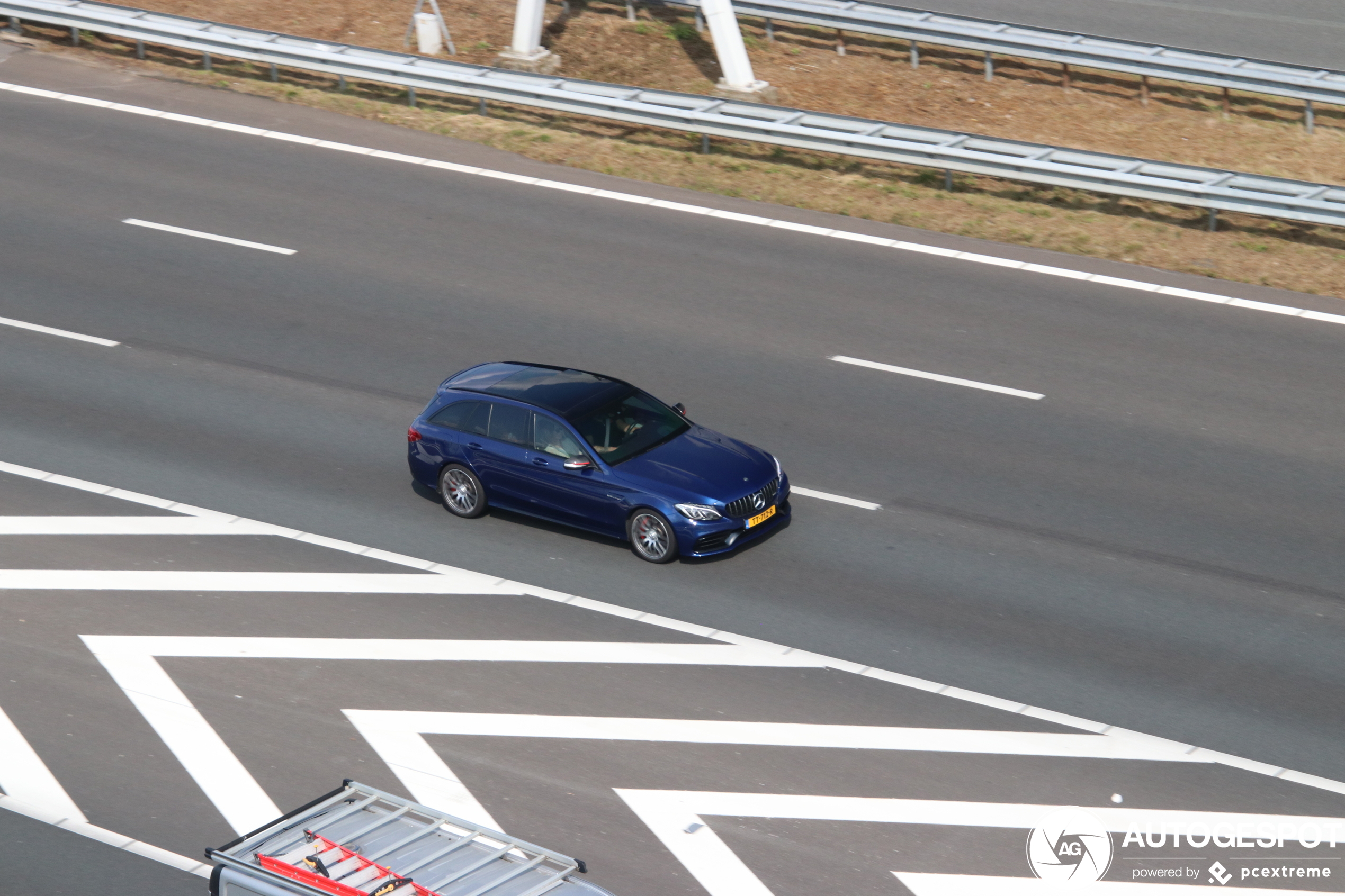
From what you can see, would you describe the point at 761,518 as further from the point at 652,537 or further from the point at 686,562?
the point at 652,537

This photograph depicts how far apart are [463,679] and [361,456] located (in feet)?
13.8

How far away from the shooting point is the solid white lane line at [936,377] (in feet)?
53.9

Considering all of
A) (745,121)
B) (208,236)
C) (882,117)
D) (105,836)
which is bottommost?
(105,836)

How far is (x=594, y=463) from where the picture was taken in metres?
13.7

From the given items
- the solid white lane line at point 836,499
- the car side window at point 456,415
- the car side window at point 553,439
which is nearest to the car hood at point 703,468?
the car side window at point 553,439

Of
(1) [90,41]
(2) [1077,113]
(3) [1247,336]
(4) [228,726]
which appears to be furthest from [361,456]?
(1) [90,41]

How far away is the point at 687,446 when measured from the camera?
14.0 meters

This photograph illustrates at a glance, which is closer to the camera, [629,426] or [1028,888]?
[1028,888]

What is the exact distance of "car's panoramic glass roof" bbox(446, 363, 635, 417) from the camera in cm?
1423

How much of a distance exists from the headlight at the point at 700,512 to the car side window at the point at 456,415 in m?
2.41

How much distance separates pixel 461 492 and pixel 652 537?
2.10 meters

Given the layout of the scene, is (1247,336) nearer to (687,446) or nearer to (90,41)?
(687,446)

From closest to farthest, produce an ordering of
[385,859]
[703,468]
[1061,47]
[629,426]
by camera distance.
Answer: [385,859], [703,468], [629,426], [1061,47]

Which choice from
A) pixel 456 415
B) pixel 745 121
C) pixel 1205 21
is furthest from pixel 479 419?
pixel 1205 21
